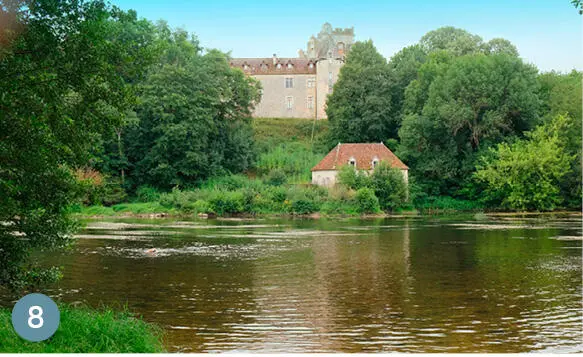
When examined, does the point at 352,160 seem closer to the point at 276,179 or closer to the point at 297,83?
the point at 276,179

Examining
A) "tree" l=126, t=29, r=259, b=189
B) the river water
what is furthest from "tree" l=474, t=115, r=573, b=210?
the river water

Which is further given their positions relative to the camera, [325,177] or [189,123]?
[325,177]

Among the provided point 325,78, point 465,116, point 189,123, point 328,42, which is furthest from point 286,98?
point 465,116

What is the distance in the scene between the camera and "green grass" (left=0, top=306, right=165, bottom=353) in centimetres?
842

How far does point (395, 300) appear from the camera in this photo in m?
15.5

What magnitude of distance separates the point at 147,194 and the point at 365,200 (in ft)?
52.1

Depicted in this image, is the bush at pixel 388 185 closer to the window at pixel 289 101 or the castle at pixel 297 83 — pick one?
the castle at pixel 297 83

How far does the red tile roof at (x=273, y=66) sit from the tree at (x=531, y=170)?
35332 mm

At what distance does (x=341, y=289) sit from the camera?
56.1ft

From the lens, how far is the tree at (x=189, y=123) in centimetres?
5369

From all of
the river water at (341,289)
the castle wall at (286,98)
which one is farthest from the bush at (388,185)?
the castle wall at (286,98)

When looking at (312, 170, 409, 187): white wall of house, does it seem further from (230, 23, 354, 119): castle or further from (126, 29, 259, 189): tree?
(230, 23, 354, 119): castle

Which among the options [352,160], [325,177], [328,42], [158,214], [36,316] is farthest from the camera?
[328,42]

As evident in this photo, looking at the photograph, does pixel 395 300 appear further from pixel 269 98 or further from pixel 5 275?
pixel 269 98
